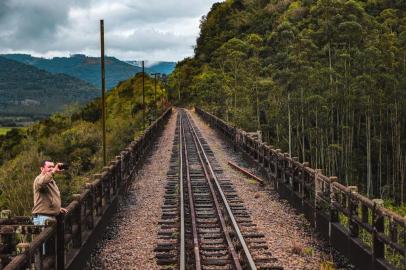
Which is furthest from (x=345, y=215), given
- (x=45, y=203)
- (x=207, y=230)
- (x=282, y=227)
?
(x=45, y=203)

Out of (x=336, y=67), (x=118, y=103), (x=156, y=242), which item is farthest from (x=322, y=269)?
(x=118, y=103)

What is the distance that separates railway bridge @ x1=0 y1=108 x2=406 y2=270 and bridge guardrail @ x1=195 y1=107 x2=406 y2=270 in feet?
0.07

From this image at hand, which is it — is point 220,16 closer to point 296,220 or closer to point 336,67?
point 336,67

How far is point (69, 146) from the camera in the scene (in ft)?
132

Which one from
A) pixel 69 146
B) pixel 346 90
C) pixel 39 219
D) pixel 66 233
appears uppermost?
pixel 346 90

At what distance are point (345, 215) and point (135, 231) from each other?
484cm

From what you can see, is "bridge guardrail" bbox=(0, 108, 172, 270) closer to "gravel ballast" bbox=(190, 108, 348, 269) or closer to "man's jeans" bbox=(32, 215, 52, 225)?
"man's jeans" bbox=(32, 215, 52, 225)

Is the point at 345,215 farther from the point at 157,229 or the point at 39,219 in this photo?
the point at 39,219

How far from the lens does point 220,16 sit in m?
129

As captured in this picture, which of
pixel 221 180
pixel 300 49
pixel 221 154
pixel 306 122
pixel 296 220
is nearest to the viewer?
pixel 296 220

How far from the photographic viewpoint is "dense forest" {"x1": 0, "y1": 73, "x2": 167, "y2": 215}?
17.4 metres

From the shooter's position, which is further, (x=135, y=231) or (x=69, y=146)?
(x=69, y=146)

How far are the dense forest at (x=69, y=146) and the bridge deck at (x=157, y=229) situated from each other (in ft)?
A: 8.42

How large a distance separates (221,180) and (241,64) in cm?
2925
